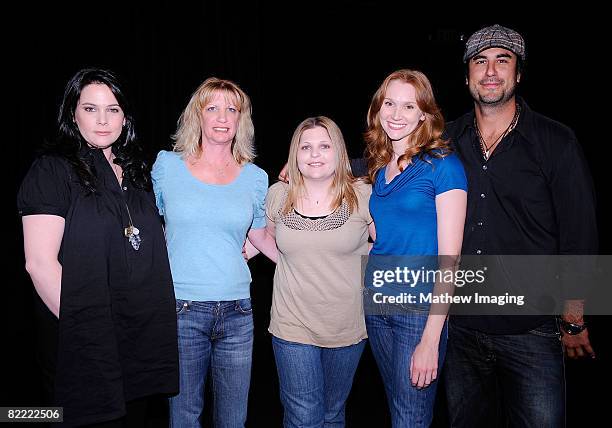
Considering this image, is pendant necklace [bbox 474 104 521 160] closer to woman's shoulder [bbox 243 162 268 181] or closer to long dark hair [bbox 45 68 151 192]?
woman's shoulder [bbox 243 162 268 181]

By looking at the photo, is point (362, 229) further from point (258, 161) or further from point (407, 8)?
point (407, 8)

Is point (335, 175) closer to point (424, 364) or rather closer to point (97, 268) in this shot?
point (424, 364)

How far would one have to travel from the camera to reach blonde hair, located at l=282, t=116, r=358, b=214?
199 cm

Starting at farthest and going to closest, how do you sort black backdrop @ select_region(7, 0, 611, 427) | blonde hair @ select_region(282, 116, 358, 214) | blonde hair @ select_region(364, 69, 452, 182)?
black backdrop @ select_region(7, 0, 611, 427)
blonde hair @ select_region(282, 116, 358, 214)
blonde hair @ select_region(364, 69, 452, 182)

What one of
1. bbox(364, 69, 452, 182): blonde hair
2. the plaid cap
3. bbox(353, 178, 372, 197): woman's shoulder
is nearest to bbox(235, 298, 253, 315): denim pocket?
bbox(353, 178, 372, 197): woman's shoulder

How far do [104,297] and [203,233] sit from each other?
43 cm

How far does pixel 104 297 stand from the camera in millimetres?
1663

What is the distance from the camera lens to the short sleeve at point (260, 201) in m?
2.13

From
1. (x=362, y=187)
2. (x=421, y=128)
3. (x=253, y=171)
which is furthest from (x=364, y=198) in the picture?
(x=253, y=171)

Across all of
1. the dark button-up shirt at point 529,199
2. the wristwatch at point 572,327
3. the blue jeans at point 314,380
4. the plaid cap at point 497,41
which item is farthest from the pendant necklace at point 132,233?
the wristwatch at point 572,327

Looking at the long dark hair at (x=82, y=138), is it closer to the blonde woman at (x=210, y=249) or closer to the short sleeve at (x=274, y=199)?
the blonde woman at (x=210, y=249)

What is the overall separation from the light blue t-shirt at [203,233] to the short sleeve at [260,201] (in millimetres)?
93

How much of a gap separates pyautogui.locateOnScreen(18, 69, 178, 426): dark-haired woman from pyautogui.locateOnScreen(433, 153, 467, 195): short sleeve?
98cm

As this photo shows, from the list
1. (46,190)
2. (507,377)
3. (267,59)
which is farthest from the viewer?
(267,59)
